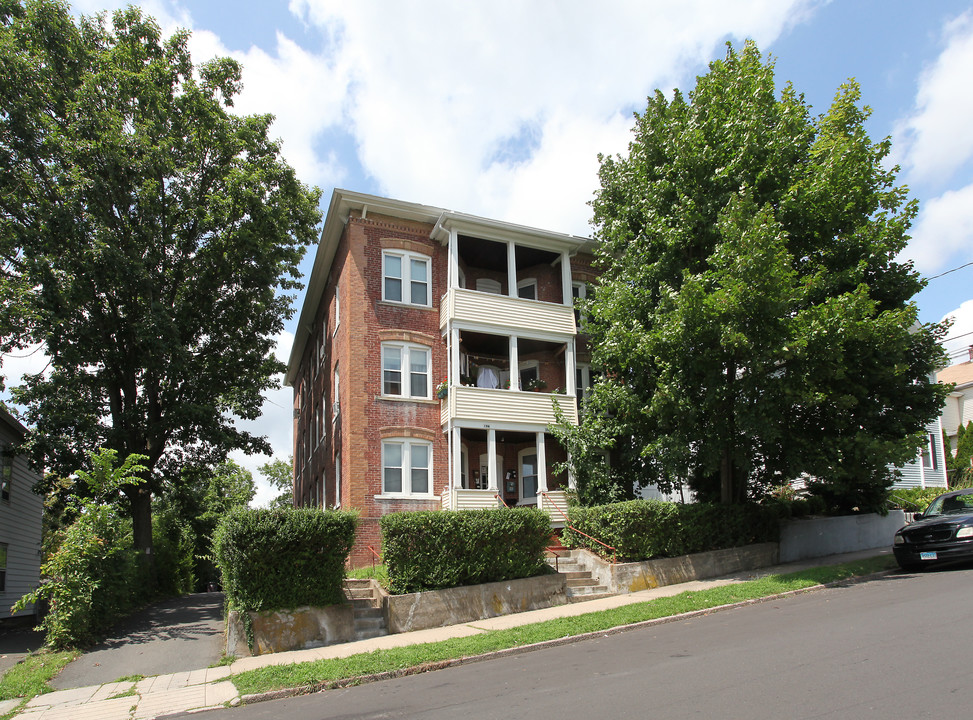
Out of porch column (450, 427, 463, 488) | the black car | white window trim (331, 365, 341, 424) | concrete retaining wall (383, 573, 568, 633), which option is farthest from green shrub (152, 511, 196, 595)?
the black car

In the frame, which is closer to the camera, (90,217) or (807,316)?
(807,316)

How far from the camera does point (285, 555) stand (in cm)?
1088

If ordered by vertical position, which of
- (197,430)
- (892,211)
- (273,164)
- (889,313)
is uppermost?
(273,164)

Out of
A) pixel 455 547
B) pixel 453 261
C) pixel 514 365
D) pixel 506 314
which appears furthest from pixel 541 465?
pixel 455 547

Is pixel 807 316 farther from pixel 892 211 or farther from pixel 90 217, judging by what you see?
pixel 90 217

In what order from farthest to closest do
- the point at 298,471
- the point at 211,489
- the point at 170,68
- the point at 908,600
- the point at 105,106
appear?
the point at 211,489
the point at 298,471
the point at 170,68
the point at 105,106
the point at 908,600

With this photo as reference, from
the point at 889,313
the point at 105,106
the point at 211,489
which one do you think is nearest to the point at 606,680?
the point at 889,313

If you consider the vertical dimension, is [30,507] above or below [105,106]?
below

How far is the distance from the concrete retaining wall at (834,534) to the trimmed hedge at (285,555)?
11242 mm

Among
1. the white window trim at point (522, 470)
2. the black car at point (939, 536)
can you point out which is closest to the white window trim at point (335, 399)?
the white window trim at point (522, 470)

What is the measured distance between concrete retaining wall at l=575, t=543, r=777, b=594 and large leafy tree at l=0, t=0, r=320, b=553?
36.7 ft

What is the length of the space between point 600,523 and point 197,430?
42.0 feet

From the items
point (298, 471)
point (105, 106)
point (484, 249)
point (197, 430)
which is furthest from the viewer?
point (298, 471)

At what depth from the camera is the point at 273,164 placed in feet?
66.4
